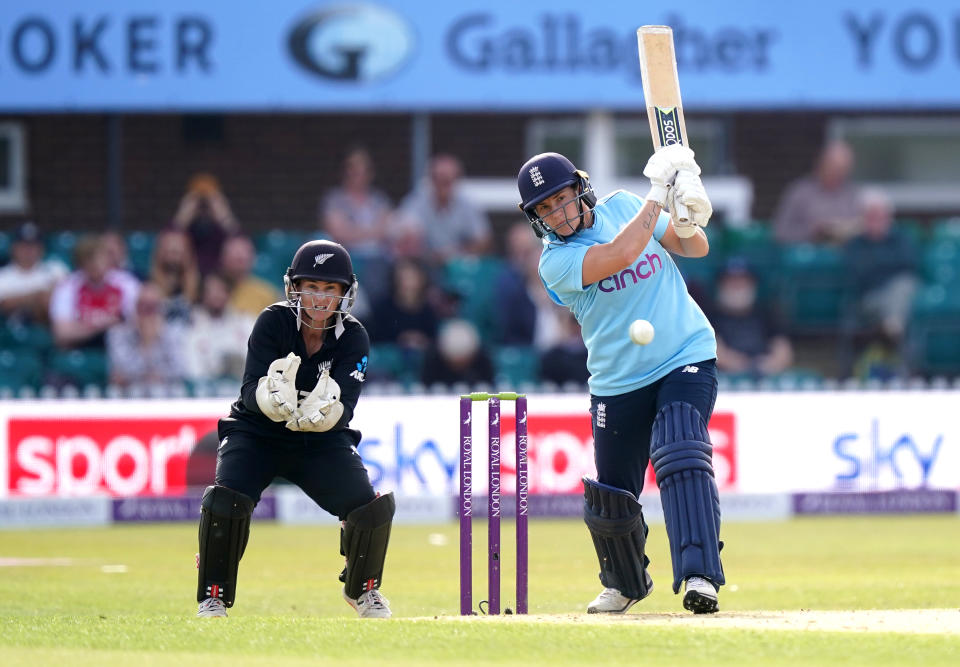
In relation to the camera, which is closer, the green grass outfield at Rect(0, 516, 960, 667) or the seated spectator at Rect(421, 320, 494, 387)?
the green grass outfield at Rect(0, 516, 960, 667)

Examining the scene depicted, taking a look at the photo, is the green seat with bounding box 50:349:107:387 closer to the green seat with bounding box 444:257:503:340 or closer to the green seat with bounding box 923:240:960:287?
the green seat with bounding box 444:257:503:340

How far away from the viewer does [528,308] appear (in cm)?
1304

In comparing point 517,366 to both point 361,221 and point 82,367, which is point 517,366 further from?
point 82,367

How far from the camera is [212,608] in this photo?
624cm

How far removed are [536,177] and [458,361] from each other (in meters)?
6.42

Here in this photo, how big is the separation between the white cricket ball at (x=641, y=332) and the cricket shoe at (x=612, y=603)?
3.33ft

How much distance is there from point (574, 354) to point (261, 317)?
6264mm

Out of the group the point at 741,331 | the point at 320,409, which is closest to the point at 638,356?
the point at 320,409

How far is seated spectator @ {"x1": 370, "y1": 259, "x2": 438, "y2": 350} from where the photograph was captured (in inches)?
507

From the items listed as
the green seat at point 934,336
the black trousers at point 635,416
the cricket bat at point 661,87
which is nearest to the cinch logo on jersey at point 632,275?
the black trousers at point 635,416

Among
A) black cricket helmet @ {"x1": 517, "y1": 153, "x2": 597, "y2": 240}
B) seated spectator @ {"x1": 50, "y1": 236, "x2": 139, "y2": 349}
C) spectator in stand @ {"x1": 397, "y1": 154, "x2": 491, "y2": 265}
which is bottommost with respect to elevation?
seated spectator @ {"x1": 50, "y1": 236, "x2": 139, "y2": 349}

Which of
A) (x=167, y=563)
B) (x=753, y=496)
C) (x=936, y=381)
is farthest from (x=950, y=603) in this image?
(x=936, y=381)

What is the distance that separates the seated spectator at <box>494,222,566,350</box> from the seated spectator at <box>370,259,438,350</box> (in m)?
0.58

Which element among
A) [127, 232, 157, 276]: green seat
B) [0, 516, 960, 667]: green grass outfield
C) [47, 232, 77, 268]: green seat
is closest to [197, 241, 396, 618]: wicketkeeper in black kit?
[0, 516, 960, 667]: green grass outfield
